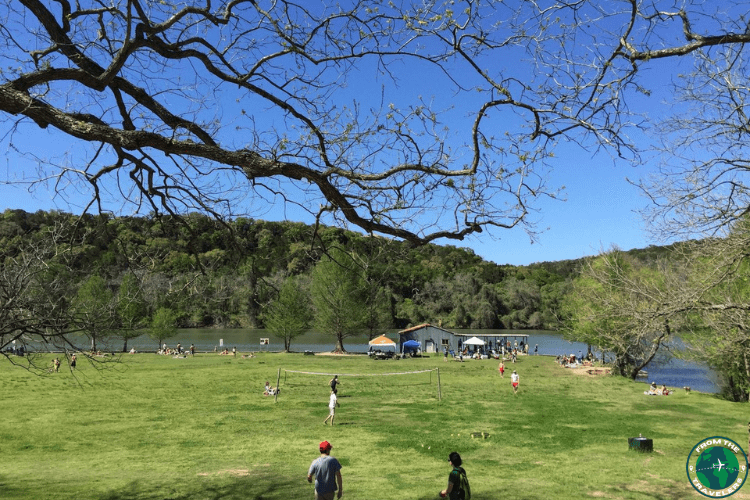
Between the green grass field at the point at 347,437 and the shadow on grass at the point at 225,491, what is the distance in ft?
0.19

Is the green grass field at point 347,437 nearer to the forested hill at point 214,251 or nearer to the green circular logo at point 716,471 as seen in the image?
the green circular logo at point 716,471

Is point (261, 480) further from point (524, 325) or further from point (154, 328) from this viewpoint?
point (524, 325)

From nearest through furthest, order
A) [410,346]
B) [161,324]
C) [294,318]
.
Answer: [410,346] < [161,324] < [294,318]

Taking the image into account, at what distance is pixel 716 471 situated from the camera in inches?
491

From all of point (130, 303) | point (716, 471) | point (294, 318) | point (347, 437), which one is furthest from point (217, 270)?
point (294, 318)

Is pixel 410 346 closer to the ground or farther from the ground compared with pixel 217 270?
closer to the ground

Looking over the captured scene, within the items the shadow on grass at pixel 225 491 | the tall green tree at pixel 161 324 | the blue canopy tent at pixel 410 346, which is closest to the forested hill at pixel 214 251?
the shadow on grass at pixel 225 491

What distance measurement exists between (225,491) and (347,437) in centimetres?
653

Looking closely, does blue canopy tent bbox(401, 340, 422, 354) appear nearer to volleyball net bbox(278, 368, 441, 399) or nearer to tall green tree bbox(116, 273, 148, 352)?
volleyball net bbox(278, 368, 441, 399)

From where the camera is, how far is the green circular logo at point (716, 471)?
471 inches

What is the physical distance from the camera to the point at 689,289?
12164 millimetres

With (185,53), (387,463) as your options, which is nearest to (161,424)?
(387,463)

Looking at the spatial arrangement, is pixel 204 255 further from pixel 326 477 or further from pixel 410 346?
pixel 410 346

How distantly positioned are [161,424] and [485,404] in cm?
1367
